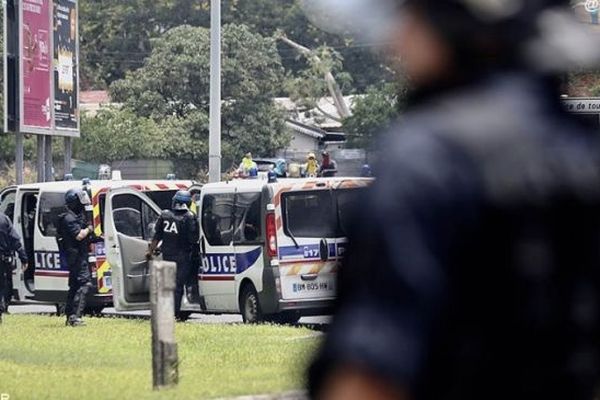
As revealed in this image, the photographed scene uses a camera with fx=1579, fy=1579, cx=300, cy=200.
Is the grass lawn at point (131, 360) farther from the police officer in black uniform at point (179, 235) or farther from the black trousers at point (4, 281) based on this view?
the police officer in black uniform at point (179, 235)

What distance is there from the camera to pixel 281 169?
2667 centimetres

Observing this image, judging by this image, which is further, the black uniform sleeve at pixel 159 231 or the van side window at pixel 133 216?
the van side window at pixel 133 216

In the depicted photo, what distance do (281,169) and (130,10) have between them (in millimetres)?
42606

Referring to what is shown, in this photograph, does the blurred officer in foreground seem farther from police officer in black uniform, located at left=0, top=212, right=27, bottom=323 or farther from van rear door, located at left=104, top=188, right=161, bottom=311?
police officer in black uniform, located at left=0, top=212, right=27, bottom=323

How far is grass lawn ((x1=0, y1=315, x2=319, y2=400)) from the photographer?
1179 centimetres

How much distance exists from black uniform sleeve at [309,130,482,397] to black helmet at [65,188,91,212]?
1703 centimetres

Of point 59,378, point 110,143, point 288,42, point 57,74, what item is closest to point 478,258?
point 59,378

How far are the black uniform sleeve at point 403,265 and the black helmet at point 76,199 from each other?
670 inches

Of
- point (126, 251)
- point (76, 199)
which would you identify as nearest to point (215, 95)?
point (126, 251)

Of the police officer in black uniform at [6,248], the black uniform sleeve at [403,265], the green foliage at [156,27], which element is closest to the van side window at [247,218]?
the police officer in black uniform at [6,248]

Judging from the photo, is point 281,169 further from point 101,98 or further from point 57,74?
point 101,98

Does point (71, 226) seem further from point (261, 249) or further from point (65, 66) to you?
point (65, 66)

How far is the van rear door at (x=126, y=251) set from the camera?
64.1ft

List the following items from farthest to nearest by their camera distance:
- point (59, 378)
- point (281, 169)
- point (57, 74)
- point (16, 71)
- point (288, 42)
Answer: point (288, 42)
point (57, 74)
point (16, 71)
point (281, 169)
point (59, 378)
